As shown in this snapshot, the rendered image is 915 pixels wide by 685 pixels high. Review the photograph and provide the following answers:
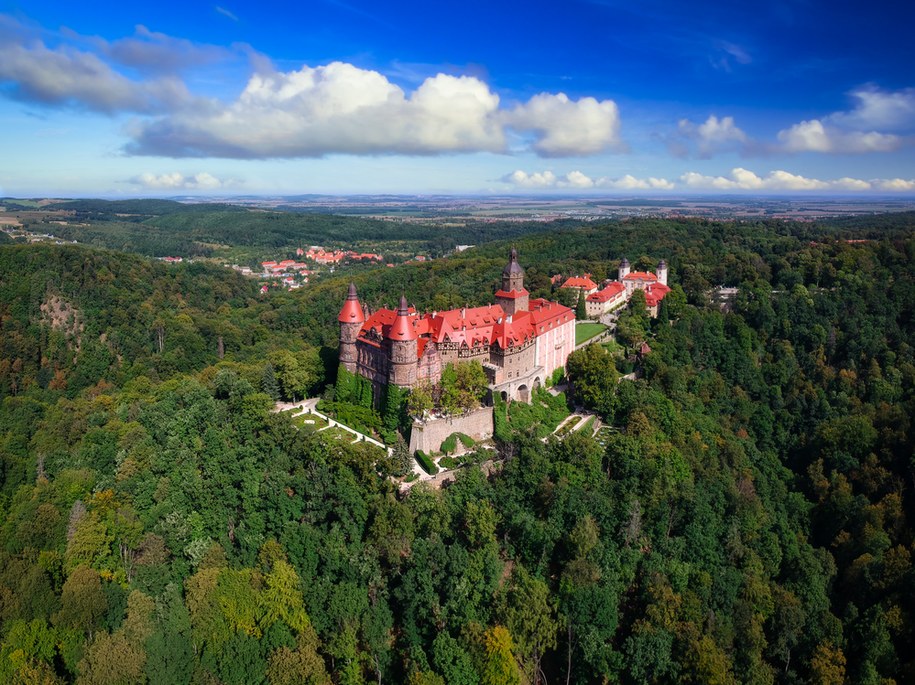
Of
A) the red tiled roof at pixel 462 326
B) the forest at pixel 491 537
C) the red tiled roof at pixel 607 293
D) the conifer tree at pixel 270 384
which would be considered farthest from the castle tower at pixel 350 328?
the red tiled roof at pixel 607 293

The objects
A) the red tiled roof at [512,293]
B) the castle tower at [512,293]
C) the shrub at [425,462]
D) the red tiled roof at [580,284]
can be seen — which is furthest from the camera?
the red tiled roof at [580,284]

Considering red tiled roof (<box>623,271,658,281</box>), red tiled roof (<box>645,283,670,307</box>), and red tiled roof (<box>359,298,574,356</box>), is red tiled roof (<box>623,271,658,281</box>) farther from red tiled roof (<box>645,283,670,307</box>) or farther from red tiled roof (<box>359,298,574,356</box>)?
red tiled roof (<box>359,298,574,356</box>)

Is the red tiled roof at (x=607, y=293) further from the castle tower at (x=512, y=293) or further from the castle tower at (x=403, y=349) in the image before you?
the castle tower at (x=403, y=349)

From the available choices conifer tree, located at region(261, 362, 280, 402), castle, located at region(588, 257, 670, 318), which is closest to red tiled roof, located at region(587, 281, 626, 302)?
castle, located at region(588, 257, 670, 318)

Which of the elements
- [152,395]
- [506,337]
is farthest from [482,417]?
[152,395]

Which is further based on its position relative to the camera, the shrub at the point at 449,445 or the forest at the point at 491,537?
the shrub at the point at 449,445

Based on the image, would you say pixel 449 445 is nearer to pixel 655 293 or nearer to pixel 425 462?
pixel 425 462
